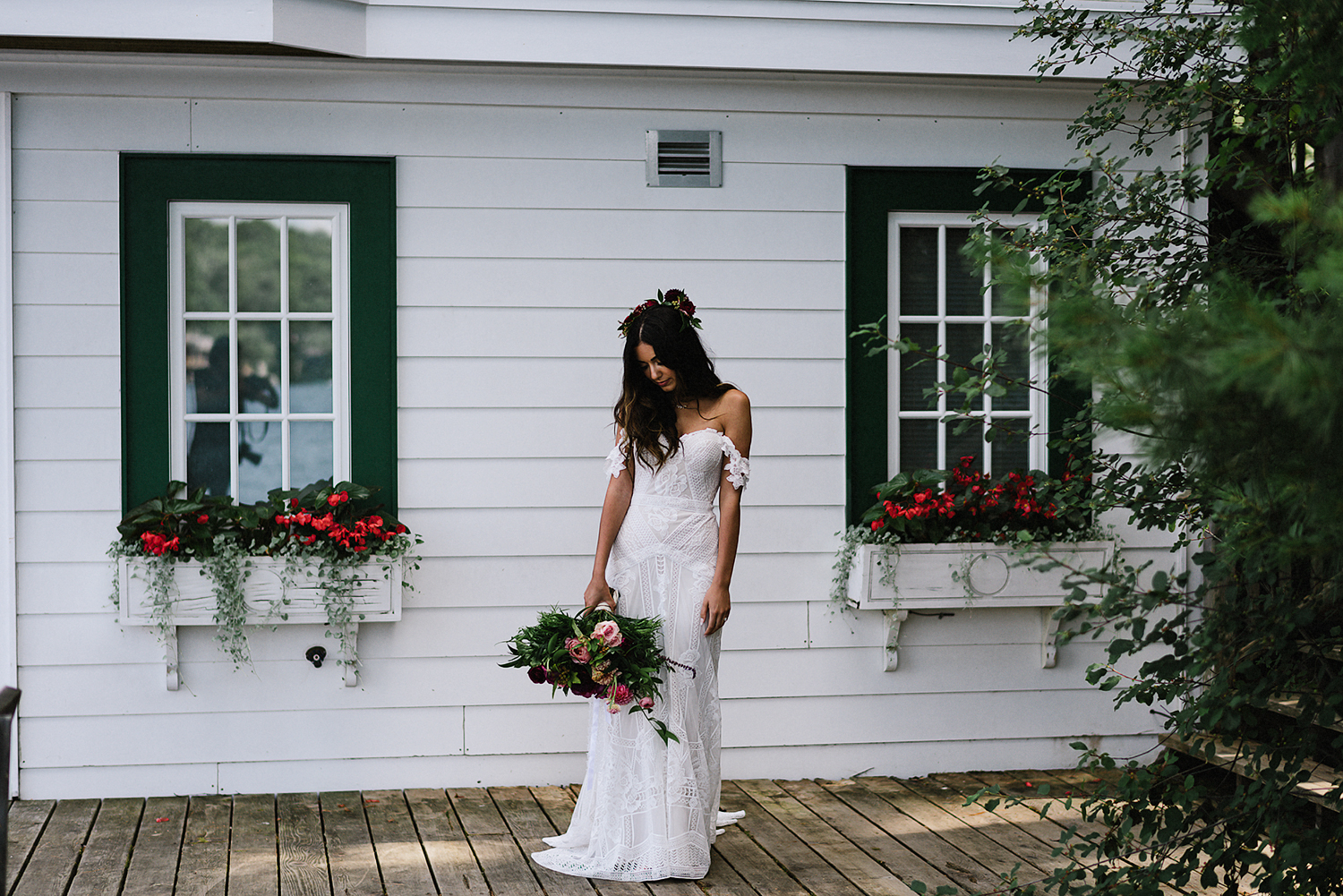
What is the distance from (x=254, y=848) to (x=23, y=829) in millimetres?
830

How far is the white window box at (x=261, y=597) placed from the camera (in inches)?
157

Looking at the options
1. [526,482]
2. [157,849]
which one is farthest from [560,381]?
[157,849]

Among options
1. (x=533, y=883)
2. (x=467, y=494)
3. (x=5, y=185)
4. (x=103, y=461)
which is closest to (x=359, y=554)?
(x=467, y=494)

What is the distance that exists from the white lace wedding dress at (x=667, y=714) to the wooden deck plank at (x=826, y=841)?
0.41 metres

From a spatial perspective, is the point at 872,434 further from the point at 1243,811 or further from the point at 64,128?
the point at 64,128

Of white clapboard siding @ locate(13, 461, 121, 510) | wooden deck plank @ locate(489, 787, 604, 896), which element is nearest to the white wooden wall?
white clapboard siding @ locate(13, 461, 121, 510)

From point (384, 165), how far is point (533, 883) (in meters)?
2.52

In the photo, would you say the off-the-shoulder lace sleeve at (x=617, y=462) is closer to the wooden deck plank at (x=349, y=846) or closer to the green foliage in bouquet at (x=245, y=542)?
the green foliage in bouquet at (x=245, y=542)

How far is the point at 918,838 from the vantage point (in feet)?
12.5

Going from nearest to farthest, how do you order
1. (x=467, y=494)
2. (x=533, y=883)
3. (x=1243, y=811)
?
(x=1243, y=811)
(x=533, y=883)
(x=467, y=494)

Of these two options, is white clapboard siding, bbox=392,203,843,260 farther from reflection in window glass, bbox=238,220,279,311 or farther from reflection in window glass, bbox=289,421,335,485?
reflection in window glass, bbox=289,421,335,485

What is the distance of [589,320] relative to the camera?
441 cm

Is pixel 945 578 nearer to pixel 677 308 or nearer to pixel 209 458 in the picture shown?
pixel 677 308

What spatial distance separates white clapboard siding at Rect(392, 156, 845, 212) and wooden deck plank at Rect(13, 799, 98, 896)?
2.36 metres
